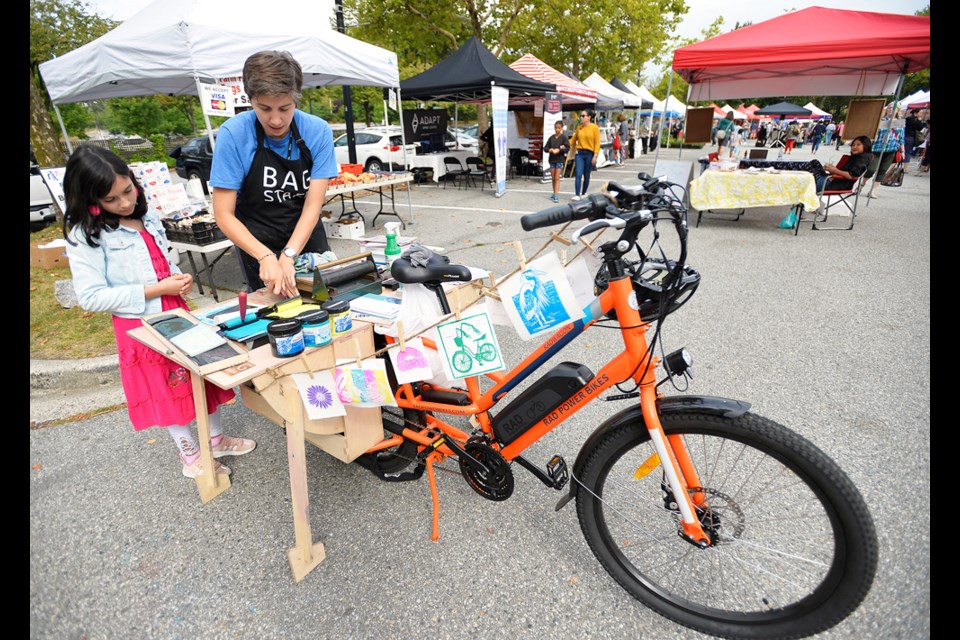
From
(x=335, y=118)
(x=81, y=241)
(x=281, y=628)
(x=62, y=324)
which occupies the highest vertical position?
(x=335, y=118)

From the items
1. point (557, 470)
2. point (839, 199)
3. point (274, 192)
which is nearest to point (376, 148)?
point (839, 199)

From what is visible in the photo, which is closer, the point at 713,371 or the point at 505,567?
the point at 505,567

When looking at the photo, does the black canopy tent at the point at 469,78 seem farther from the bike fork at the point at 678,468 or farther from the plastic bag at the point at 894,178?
the bike fork at the point at 678,468

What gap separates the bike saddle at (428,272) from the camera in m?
1.78

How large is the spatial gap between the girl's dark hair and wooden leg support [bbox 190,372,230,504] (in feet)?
2.46

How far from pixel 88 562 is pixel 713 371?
3914 millimetres

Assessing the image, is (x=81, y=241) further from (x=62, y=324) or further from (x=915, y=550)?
(x=915, y=550)

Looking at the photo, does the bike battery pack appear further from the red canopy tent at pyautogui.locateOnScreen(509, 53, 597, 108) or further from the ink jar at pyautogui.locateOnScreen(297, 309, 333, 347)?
the red canopy tent at pyautogui.locateOnScreen(509, 53, 597, 108)

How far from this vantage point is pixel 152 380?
2.19 m

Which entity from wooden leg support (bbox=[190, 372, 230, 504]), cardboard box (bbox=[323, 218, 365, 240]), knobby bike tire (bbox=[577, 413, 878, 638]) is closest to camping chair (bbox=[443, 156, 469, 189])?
cardboard box (bbox=[323, 218, 365, 240])

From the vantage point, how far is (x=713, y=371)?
352 cm

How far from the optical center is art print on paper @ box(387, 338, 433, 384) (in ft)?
5.97

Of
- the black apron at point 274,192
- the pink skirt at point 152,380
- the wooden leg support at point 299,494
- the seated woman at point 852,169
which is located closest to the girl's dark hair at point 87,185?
the pink skirt at point 152,380

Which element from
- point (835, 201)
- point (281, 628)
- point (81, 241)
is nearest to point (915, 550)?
point (281, 628)
